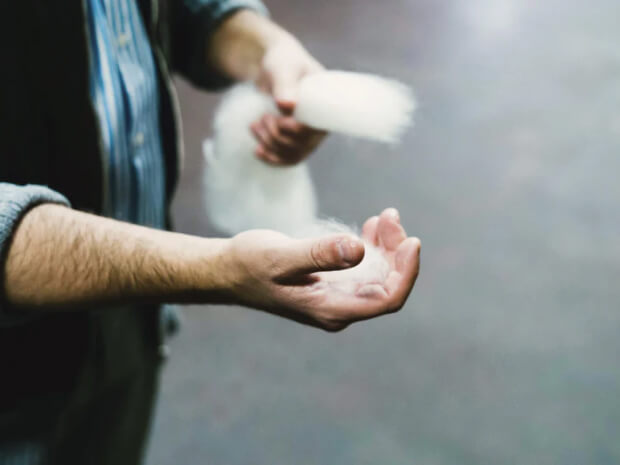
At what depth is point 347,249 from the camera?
0.48 metres

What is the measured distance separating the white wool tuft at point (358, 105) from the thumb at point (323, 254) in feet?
0.92

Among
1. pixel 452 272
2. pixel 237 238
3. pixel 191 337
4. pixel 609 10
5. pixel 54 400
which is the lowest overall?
pixel 191 337

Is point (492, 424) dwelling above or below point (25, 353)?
below

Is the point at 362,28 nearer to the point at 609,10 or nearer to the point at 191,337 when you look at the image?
the point at 609,10

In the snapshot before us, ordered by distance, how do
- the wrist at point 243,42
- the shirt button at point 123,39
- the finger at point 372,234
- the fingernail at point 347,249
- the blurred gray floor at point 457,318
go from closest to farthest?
the fingernail at point 347,249, the finger at point 372,234, the shirt button at point 123,39, the wrist at point 243,42, the blurred gray floor at point 457,318

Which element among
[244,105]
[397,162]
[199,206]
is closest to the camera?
[244,105]

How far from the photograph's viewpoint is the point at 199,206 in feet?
6.66

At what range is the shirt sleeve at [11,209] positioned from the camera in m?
0.50

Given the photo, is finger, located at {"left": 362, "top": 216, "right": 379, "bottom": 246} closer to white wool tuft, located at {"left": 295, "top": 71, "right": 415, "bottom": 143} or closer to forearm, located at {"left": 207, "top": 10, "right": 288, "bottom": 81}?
white wool tuft, located at {"left": 295, "top": 71, "right": 415, "bottom": 143}

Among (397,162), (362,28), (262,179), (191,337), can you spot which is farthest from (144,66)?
(362,28)

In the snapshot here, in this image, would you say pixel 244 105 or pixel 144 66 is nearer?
pixel 144 66

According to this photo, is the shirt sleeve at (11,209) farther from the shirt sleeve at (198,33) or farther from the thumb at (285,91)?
the shirt sleeve at (198,33)

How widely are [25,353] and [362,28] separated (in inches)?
97.0

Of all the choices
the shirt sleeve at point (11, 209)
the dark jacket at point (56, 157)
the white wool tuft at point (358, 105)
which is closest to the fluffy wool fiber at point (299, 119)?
the white wool tuft at point (358, 105)
